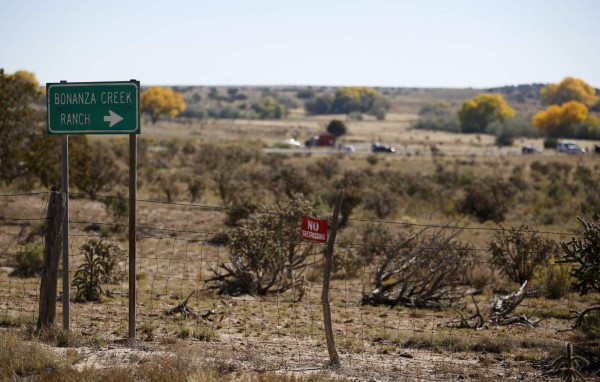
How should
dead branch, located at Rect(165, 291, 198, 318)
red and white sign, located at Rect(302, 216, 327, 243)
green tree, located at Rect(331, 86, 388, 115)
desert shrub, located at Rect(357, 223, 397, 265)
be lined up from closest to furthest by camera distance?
1. red and white sign, located at Rect(302, 216, 327, 243)
2. dead branch, located at Rect(165, 291, 198, 318)
3. desert shrub, located at Rect(357, 223, 397, 265)
4. green tree, located at Rect(331, 86, 388, 115)

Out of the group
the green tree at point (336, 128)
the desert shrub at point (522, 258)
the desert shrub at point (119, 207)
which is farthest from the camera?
the green tree at point (336, 128)

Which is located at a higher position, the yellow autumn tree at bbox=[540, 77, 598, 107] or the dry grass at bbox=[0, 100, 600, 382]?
the yellow autumn tree at bbox=[540, 77, 598, 107]

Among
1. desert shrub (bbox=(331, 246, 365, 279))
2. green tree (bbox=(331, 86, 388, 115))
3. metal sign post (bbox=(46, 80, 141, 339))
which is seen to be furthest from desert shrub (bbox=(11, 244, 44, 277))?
green tree (bbox=(331, 86, 388, 115))

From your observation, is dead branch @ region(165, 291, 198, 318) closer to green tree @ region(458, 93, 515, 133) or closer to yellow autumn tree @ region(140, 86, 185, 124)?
green tree @ region(458, 93, 515, 133)

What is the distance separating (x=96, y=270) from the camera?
1247 cm

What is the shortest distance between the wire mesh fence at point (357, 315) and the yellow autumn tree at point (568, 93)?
14028 cm

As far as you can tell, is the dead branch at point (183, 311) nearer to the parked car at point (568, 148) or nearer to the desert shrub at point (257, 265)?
the desert shrub at point (257, 265)

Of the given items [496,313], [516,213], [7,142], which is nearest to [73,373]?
[496,313]

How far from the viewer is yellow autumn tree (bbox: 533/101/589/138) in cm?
9538

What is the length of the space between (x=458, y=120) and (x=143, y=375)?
117 meters

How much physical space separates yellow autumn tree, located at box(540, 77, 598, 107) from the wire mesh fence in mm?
140283

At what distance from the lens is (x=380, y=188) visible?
1115 inches

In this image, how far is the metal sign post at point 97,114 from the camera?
8305 millimetres

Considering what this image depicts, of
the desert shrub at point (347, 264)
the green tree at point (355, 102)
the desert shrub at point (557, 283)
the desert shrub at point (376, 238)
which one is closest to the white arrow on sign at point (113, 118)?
the desert shrub at point (347, 264)
